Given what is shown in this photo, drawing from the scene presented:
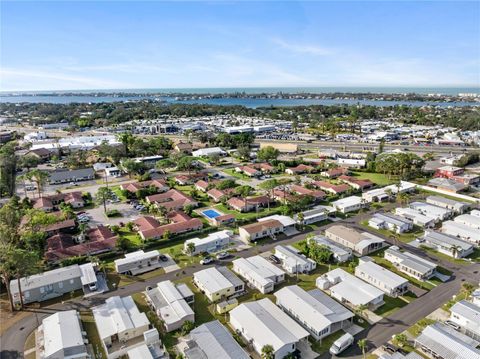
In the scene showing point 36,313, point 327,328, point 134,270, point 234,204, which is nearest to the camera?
point 327,328

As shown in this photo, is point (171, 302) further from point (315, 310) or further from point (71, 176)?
point (71, 176)

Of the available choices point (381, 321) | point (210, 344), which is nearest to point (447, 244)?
point (381, 321)

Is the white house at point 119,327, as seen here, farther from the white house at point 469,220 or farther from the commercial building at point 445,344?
the white house at point 469,220

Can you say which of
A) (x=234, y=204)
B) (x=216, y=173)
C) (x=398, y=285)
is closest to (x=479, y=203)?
(x=398, y=285)

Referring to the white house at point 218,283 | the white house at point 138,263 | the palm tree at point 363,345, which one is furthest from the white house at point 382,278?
the white house at point 138,263

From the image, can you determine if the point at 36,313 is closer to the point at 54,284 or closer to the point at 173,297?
the point at 54,284

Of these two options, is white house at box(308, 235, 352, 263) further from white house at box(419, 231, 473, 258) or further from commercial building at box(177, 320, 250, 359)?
commercial building at box(177, 320, 250, 359)
